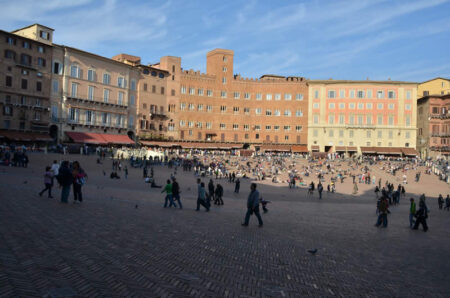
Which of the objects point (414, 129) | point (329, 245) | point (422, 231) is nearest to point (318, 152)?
point (414, 129)

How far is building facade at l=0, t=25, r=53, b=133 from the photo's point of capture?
46.1m

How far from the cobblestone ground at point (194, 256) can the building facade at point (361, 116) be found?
62.7m

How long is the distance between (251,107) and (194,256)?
70.3m

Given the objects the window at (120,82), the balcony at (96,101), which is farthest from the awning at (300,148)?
the window at (120,82)

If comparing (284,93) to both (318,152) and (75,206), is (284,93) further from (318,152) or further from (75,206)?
(75,206)

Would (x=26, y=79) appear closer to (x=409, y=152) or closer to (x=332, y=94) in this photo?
A: (x=332, y=94)

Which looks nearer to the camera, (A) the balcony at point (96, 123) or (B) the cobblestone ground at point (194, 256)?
(B) the cobblestone ground at point (194, 256)

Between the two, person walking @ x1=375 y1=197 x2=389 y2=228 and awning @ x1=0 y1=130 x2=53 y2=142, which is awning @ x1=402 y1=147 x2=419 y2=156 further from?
person walking @ x1=375 y1=197 x2=389 y2=228

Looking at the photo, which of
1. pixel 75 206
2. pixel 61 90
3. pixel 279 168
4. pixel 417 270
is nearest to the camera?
pixel 417 270

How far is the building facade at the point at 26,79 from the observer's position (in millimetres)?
46062

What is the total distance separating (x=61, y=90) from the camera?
174ft

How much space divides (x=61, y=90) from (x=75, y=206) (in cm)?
4489

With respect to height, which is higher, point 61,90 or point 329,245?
point 61,90

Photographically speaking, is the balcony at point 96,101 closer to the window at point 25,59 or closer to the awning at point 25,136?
the window at point 25,59
